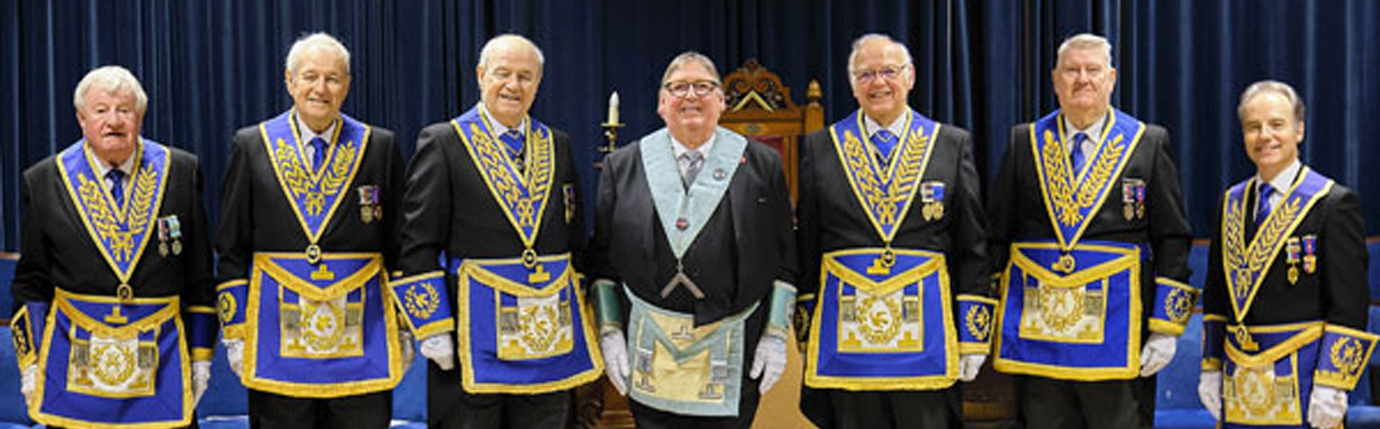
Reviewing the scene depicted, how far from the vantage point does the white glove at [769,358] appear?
10.0ft

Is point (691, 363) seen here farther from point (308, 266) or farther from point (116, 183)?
point (116, 183)

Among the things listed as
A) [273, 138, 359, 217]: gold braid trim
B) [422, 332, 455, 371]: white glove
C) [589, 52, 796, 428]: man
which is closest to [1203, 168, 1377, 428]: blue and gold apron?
[589, 52, 796, 428]: man

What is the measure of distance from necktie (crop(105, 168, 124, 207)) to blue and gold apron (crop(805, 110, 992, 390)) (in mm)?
1776

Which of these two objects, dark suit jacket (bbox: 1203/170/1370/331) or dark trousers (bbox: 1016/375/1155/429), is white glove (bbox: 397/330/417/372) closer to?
dark trousers (bbox: 1016/375/1155/429)

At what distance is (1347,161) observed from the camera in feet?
17.5

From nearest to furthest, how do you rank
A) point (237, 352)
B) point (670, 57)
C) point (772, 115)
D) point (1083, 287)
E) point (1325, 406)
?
point (1325, 406) < point (237, 352) < point (1083, 287) < point (772, 115) < point (670, 57)

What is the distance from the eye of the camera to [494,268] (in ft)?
9.86

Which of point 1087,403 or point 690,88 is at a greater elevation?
point 690,88

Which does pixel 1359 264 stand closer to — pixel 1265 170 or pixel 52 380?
pixel 1265 170

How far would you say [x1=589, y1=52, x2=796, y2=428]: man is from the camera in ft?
9.82

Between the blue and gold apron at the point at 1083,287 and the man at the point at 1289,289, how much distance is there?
19 cm

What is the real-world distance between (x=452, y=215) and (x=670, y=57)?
2.85m

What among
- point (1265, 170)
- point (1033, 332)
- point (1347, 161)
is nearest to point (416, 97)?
point (1033, 332)

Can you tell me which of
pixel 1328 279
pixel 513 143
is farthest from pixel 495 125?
pixel 1328 279
